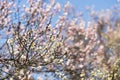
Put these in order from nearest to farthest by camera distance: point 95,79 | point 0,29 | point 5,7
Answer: point 0,29 → point 5,7 → point 95,79

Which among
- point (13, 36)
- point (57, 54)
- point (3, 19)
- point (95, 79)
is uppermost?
point (3, 19)

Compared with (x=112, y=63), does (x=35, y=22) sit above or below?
above

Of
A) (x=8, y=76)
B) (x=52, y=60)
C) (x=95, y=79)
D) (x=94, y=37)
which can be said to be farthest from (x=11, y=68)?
(x=94, y=37)

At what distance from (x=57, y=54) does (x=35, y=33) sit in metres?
0.83

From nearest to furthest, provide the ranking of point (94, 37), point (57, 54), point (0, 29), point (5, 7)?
1. point (57, 54)
2. point (0, 29)
3. point (5, 7)
4. point (94, 37)

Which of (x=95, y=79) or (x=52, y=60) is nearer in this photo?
(x=52, y=60)

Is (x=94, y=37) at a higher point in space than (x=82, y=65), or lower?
higher

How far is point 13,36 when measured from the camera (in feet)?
29.8

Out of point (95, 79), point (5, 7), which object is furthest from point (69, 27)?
point (5, 7)

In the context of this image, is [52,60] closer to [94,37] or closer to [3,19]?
[3,19]

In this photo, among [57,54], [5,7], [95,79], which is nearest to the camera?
[57,54]

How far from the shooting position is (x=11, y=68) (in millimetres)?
9172

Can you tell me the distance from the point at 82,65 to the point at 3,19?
4033mm

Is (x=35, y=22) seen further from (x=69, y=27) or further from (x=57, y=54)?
(x=69, y=27)
